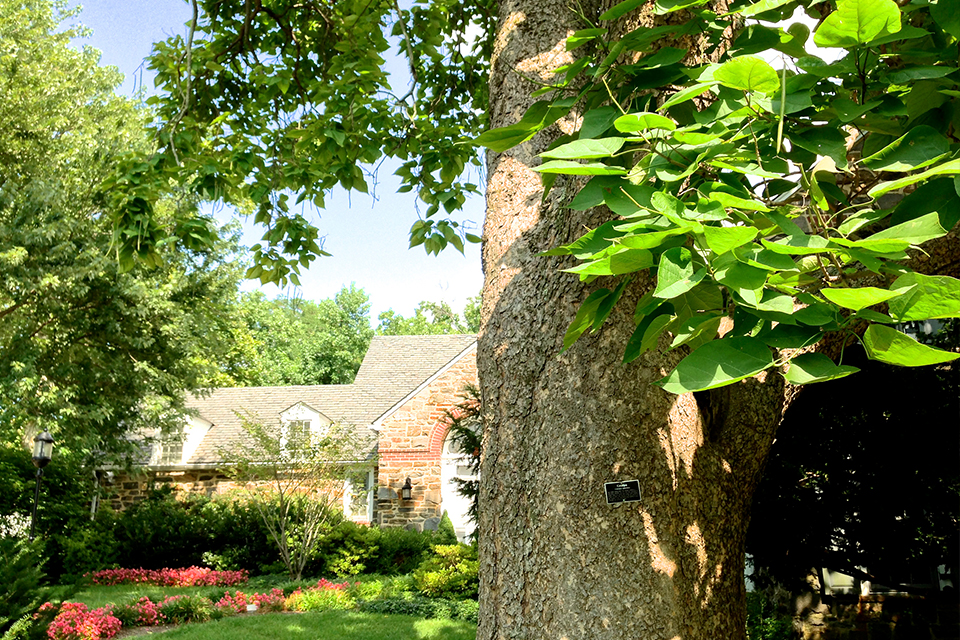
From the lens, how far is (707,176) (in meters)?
1.62

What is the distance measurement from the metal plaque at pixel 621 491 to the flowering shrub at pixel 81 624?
861 cm

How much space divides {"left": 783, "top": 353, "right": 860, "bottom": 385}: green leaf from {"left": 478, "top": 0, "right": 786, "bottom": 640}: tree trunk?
0.96 m

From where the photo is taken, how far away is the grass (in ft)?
27.5

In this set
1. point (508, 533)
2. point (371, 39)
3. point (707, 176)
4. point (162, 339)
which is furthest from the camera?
point (162, 339)

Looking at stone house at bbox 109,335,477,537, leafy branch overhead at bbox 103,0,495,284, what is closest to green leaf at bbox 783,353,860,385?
leafy branch overhead at bbox 103,0,495,284

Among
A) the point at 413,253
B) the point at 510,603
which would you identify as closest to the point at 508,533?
the point at 510,603

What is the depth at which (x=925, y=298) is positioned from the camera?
3.24 ft

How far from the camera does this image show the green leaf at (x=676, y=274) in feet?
3.39

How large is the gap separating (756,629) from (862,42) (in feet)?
23.3

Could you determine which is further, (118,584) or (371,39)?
(118,584)

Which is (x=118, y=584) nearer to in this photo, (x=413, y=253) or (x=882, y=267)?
(x=413, y=253)

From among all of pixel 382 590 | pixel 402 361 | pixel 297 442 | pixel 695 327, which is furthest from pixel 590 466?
pixel 402 361

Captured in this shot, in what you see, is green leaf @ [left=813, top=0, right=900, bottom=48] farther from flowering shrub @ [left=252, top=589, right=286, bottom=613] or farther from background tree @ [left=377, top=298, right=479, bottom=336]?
background tree @ [left=377, top=298, right=479, bottom=336]

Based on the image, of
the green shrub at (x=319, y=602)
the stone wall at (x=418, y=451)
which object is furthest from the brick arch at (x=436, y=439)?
the green shrub at (x=319, y=602)
